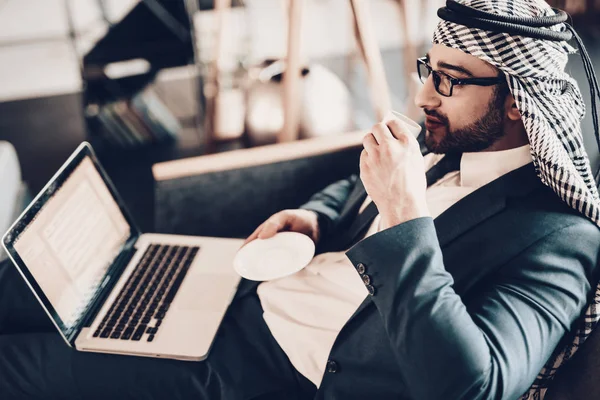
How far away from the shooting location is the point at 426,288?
3.10ft

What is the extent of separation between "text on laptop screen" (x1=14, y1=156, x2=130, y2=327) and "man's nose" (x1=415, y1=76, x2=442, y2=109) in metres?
0.83

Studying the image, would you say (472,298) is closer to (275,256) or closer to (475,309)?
(475,309)

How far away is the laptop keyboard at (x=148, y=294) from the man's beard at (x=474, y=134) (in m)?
0.71

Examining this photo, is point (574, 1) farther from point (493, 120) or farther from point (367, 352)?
point (367, 352)

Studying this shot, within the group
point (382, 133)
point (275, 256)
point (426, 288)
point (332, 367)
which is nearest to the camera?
point (426, 288)

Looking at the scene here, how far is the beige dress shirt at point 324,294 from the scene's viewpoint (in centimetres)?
124

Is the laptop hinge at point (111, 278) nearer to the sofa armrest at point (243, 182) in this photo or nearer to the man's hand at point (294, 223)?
the sofa armrest at point (243, 182)

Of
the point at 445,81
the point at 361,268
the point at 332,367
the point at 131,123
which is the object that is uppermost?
the point at 445,81

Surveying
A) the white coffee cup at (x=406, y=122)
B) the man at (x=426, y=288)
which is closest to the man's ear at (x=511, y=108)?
the man at (x=426, y=288)

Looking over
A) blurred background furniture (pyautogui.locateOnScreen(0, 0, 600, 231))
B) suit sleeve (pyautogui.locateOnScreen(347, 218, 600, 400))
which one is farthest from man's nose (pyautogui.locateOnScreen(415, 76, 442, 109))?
blurred background furniture (pyautogui.locateOnScreen(0, 0, 600, 231))

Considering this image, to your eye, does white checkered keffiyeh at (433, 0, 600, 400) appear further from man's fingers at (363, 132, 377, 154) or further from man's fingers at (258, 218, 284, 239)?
man's fingers at (258, 218, 284, 239)

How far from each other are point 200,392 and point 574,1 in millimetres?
3517

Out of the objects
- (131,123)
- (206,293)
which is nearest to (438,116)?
(206,293)

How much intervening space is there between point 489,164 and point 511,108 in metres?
0.13
